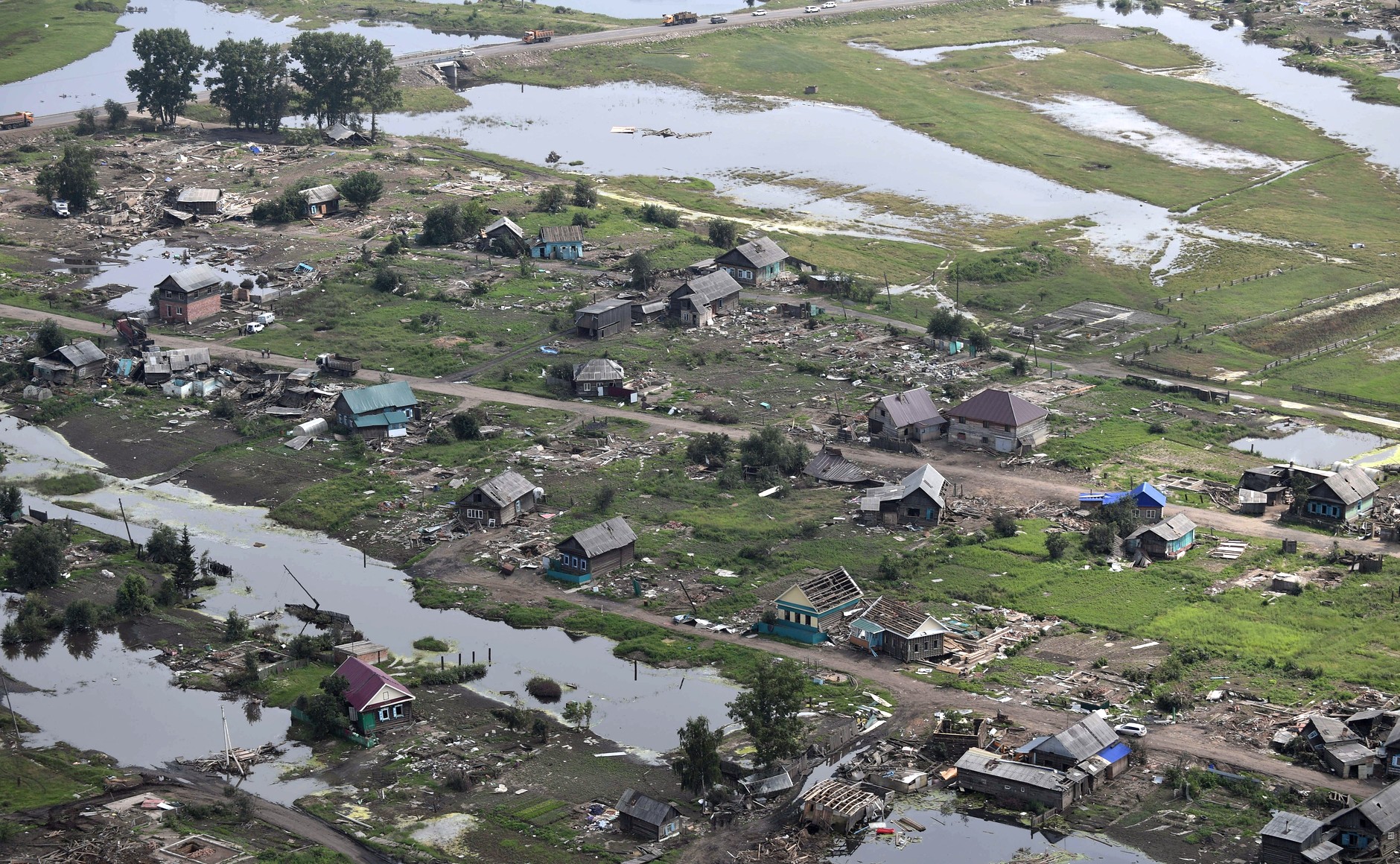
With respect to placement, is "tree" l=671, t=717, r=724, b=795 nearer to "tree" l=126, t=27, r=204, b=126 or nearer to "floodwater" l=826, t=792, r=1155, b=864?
"floodwater" l=826, t=792, r=1155, b=864

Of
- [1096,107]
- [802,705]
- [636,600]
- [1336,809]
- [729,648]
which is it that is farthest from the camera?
[1096,107]

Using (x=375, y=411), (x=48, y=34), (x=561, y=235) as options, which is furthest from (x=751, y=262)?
(x=48, y=34)

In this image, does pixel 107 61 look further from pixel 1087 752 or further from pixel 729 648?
pixel 1087 752

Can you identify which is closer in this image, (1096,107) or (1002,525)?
(1002,525)

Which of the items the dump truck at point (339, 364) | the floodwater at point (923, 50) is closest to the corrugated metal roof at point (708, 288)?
the dump truck at point (339, 364)

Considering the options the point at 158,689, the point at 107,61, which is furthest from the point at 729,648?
the point at 107,61

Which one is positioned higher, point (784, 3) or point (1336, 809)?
point (784, 3)

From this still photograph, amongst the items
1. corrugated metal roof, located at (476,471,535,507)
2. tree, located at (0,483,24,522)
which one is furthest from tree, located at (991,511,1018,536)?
tree, located at (0,483,24,522)

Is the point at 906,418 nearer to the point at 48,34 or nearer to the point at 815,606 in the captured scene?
the point at 815,606
